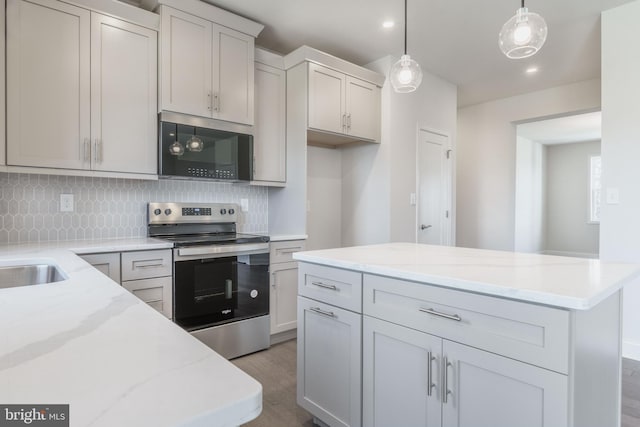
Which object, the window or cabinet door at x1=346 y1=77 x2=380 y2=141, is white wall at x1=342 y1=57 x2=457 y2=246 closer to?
cabinet door at x1=346 y1=77 x2=380 y2=141

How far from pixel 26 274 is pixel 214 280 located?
1.14 metres

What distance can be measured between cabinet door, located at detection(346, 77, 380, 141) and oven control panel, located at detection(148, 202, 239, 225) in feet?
4.45

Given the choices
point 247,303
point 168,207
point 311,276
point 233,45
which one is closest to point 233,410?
point 311,276

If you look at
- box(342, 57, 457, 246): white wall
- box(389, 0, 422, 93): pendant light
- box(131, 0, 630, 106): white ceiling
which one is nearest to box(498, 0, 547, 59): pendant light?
box(389, 0, 422, 93): pendant light

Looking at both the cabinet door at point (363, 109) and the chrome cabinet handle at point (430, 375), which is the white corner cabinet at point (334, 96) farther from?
the chrome cabinet handle at point (430, 375)

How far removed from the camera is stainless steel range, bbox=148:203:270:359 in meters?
2.49

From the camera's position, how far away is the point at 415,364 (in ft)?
4.58

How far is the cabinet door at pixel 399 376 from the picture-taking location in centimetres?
134

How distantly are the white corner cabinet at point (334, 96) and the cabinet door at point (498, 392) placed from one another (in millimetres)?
2427

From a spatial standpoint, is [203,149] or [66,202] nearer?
[66,202]

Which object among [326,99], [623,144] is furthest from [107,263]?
[623,144]

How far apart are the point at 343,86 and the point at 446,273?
2558 millimetres

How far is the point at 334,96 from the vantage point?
3.38 metres

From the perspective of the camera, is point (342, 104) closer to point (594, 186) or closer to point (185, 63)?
point (185, 63)
